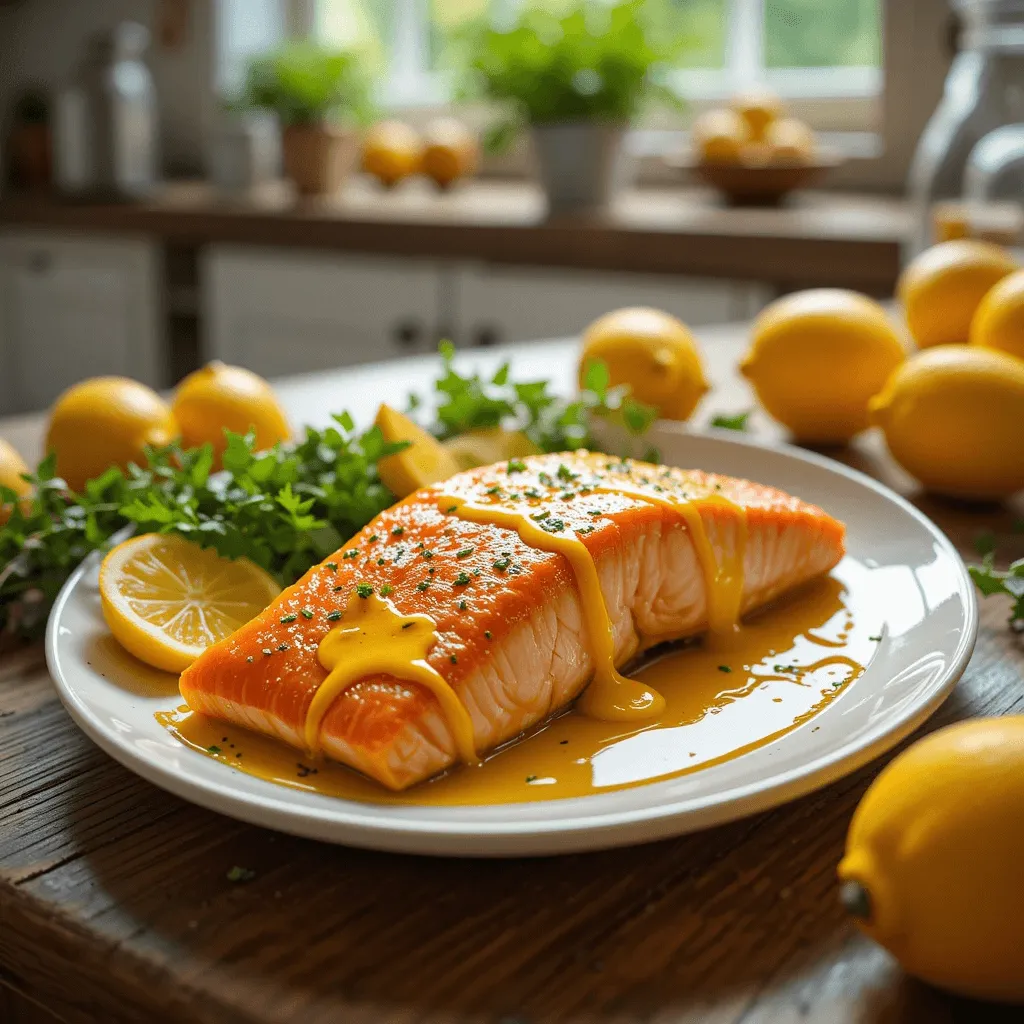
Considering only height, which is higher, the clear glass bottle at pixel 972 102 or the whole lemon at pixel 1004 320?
the clear glass bottle at pixel 972 102

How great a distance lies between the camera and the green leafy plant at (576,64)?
3061mm

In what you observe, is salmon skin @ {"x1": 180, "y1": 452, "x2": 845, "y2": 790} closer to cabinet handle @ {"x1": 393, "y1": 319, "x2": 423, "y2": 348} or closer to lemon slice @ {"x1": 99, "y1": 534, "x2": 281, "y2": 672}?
lemon slice @ {"x1": 99, "y1": 534, "x2": 281, "y2": 672}

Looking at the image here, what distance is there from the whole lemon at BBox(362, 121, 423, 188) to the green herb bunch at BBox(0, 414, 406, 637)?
3.01m

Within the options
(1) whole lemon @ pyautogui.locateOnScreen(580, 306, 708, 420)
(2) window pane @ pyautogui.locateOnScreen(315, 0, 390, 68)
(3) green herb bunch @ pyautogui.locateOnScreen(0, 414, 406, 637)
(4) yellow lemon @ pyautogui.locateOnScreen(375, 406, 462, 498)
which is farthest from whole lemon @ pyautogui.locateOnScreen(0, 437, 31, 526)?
(2) window pane @ pyautogui.locateOnScreen(315, 0, 390, 68)

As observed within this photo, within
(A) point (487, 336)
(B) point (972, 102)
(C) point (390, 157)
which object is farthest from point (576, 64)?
(B) point (972, 102)

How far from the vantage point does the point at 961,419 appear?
116cm

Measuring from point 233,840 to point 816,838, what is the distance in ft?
1.05

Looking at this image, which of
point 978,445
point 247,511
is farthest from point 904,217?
point 247,511

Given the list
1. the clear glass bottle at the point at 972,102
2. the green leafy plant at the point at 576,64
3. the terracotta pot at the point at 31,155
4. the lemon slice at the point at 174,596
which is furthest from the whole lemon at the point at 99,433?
the terracotta pot at the point at 31,155

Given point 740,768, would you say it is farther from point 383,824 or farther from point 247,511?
point 247,511

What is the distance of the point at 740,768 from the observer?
0.66 meters

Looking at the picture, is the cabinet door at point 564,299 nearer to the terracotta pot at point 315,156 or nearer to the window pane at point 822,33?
the terracotta pot at point 315,156

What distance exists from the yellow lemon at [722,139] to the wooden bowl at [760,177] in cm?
4

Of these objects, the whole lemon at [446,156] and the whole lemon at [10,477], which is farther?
the whole lemon at [446,156]
